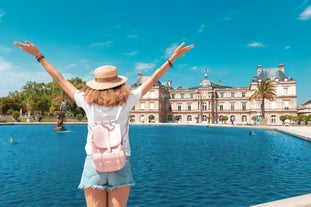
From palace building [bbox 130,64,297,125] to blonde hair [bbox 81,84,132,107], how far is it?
6017 centimetres

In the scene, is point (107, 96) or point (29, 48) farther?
point (29, 48)

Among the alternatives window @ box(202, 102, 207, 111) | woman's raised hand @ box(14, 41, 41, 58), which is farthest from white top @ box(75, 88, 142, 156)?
window @ box(202, 102, 207, 111)

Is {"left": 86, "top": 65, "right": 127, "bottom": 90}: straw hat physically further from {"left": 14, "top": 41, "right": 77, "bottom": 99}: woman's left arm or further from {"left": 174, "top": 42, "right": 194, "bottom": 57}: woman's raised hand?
{"left": 174, "top": 42, "right": 194, "bottom": 57}: woman's raised hand

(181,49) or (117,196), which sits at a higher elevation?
(181,49)

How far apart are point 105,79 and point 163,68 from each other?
737 mm

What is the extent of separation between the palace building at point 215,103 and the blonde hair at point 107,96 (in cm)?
6017

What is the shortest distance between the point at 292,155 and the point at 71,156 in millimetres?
11929

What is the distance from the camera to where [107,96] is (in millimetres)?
2559

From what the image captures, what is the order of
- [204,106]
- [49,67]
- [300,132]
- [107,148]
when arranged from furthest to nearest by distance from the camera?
1. [204,106]
2. [300,132]
3. [49,67]
4. [107,148]

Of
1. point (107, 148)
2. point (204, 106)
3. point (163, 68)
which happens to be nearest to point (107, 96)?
point (107, 148)

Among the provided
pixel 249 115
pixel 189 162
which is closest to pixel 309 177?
pixel 189 162

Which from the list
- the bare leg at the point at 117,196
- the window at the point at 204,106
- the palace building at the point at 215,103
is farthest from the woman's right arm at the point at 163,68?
the window at the point at 204,106

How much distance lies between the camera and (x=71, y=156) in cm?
1332

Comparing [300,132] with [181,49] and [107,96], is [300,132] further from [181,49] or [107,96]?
[107,96]
